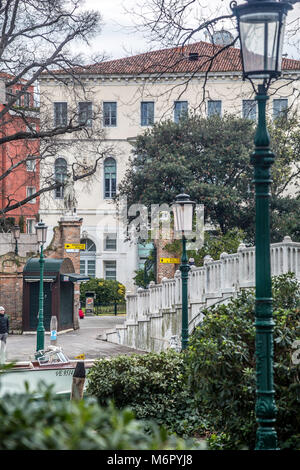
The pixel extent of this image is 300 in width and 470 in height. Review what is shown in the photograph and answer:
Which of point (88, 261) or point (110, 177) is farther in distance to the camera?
point (110, 177)

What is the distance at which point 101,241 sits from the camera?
193 ft

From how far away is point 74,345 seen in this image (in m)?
28.8

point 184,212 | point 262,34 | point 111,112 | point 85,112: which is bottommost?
point 184,212

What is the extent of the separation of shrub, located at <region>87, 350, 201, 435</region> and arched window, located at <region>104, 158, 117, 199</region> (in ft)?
154

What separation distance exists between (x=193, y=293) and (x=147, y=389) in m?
12.0

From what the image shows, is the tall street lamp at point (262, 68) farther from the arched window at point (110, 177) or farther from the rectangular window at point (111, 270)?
the arched window at point (110, 177)

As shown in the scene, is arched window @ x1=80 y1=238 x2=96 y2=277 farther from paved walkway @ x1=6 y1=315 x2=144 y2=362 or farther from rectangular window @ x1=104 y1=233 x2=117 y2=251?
paved walkway @ x1=6 y1=315 x2=144 y2=362

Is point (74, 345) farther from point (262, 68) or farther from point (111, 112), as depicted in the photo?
point (111, 112)

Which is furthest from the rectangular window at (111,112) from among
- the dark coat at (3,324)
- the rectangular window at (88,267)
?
the dark coat at (3,324)

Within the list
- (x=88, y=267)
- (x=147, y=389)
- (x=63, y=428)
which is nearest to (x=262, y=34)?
(x=63, y=428)

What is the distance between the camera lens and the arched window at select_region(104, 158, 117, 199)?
59375 mm

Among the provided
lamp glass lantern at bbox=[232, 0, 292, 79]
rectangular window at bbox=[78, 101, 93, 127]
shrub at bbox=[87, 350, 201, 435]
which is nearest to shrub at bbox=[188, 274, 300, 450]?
shrub at bbox=[87, 350, 201, 435]

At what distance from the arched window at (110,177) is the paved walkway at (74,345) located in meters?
23.3

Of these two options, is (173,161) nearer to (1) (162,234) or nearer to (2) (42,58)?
(1) (162,234)
